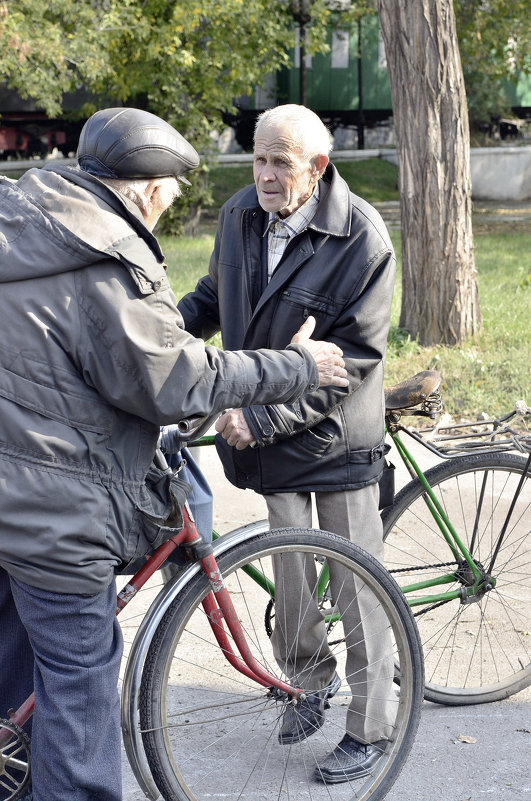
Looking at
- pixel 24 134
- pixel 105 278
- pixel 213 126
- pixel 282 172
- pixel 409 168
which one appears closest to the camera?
pixel 105 278

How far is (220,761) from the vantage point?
3.11m

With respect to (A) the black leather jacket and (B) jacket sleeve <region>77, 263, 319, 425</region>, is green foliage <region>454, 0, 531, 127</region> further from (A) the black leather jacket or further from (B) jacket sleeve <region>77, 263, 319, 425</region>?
(B) jacket sleeve <region>77, 263, 319, 425</region>

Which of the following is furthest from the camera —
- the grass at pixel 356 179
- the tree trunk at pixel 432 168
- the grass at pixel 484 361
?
the grass at pixel 356 179

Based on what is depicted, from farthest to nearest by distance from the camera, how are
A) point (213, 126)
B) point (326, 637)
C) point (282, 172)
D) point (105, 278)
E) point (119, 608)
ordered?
1. point (213, 126)
2. point (326, 637)
3. point (282, 172)
4. point (119, 608)
5. point (105, 278)

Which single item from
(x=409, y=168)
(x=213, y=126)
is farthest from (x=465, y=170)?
(x=213, y=126)

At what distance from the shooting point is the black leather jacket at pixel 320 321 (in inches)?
109

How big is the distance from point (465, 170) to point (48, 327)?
6.25m

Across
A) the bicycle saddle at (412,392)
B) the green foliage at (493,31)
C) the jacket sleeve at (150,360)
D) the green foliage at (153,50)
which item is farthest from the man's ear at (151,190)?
the green foliage at (493,31)

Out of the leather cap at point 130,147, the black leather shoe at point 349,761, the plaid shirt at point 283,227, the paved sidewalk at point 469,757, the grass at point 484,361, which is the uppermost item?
the leather cap at point 130,147

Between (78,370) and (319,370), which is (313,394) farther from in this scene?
(78,370)

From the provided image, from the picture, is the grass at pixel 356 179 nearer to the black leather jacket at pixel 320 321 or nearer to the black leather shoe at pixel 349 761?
the black leather jacket at pixel 320 321

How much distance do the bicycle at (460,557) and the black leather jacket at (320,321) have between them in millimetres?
280

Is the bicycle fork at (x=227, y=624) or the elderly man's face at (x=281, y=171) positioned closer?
the bicycle fork at (x=227, y=624)

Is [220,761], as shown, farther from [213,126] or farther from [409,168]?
[213,126]
